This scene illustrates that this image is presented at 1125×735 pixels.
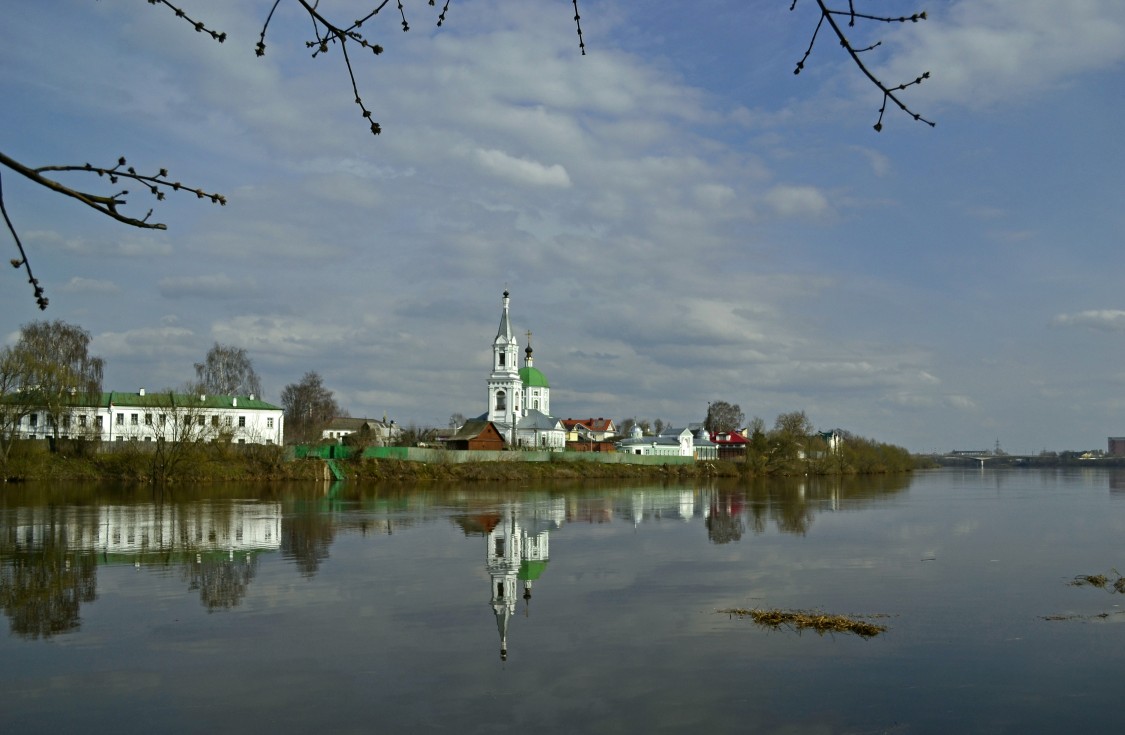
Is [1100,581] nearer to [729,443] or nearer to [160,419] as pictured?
[160,419]

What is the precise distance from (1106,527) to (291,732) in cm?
3288

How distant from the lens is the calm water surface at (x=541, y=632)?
10.1 metres

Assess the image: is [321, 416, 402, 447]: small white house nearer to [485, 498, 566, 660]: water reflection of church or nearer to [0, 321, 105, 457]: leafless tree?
[0, 321, 105, 457]: leafless tree

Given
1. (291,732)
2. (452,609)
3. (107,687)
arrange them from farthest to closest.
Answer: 1. (452,609)
2. (107,687)
3. (291,732)

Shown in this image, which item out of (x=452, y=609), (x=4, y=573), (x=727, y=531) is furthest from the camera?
(x=727, y=531)

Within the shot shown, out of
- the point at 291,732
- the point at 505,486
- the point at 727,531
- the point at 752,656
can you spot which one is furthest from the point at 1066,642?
the point at 505,486

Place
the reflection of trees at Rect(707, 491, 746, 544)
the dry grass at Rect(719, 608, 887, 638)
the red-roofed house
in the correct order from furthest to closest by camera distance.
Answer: the red-roofed house
the reflection of trees at Rect(707, 491, 746, 544)
the dry grass at Rect(719, 608, 887, 638)

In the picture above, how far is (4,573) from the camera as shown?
19.0 meters

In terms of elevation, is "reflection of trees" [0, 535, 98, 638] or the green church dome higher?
the green church dome

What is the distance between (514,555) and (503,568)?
2575 millimetres

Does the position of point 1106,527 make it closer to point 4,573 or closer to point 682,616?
point 682,616

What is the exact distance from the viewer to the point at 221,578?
1897 cm

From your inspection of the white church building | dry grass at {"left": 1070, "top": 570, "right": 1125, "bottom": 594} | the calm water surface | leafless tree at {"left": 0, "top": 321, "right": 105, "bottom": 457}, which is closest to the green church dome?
the white church building

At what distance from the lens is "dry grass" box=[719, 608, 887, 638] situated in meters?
14.3
